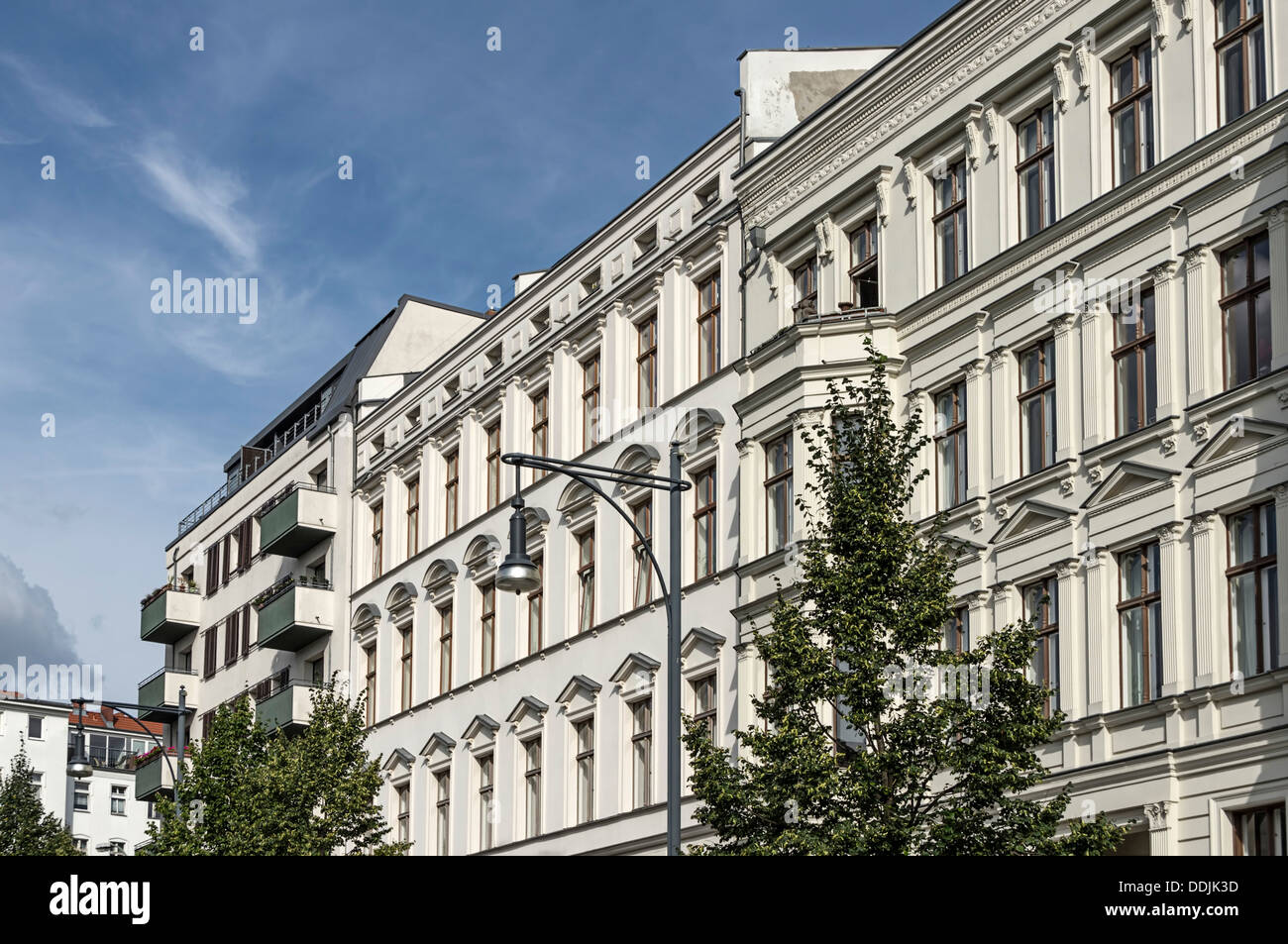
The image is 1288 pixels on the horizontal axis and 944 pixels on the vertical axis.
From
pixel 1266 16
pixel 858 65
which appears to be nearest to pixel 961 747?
pixel 1266 16

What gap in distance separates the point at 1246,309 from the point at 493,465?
2548 cm

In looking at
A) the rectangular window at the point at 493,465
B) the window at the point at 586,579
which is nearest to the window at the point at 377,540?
the rectangular window at the point at 493,465

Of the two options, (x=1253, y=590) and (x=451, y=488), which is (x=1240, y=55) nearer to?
(x=1253, y=590)

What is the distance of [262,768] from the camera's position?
42.1 m

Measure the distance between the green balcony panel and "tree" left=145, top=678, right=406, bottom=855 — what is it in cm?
1263

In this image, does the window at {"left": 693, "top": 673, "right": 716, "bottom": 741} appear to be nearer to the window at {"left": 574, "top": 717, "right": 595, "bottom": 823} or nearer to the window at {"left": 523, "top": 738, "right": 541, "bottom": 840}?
the window at {"left": 574, "top": 717, "right": 595, "bottom": 823}

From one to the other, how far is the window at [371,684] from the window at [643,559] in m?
14.0

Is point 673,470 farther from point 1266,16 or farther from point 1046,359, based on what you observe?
point 1266,16

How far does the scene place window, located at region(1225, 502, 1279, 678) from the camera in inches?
974

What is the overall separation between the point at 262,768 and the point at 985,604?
18.4 metres

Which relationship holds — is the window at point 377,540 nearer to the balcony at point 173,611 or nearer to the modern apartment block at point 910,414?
the modern apartment block at point 910,414

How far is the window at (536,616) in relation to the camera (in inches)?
1766

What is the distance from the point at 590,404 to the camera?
44125 millimetres
